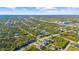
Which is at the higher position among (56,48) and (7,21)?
(7,21)

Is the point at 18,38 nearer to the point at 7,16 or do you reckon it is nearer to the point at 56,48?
the point at 7,16
